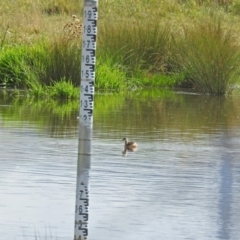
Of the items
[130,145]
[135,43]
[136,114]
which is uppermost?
[135,43]

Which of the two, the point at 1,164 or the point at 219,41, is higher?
the point at 219,41

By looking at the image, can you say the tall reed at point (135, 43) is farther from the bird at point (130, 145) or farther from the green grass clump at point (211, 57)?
the bird at point (130, 145)

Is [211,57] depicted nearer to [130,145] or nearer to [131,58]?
[131,58]

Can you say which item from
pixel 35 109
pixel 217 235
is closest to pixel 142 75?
pixel 35 109

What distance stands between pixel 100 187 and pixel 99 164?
1.31 m

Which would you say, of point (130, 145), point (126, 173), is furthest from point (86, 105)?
point (130, 145)

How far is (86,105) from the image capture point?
20.0ft

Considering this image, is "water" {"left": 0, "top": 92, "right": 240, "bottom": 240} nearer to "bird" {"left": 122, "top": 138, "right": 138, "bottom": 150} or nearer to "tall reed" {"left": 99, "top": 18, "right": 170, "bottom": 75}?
"bird" {"left": 122, "top": 138, "right": 138, "bottom": 150}

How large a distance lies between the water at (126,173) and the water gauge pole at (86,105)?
162cm

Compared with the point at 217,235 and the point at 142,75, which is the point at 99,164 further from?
the point at 142,75

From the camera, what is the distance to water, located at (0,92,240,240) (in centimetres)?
833

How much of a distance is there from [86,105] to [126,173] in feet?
14.9

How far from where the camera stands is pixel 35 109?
16312 millimetres

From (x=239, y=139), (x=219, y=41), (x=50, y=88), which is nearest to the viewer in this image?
(x=239, y=139)
